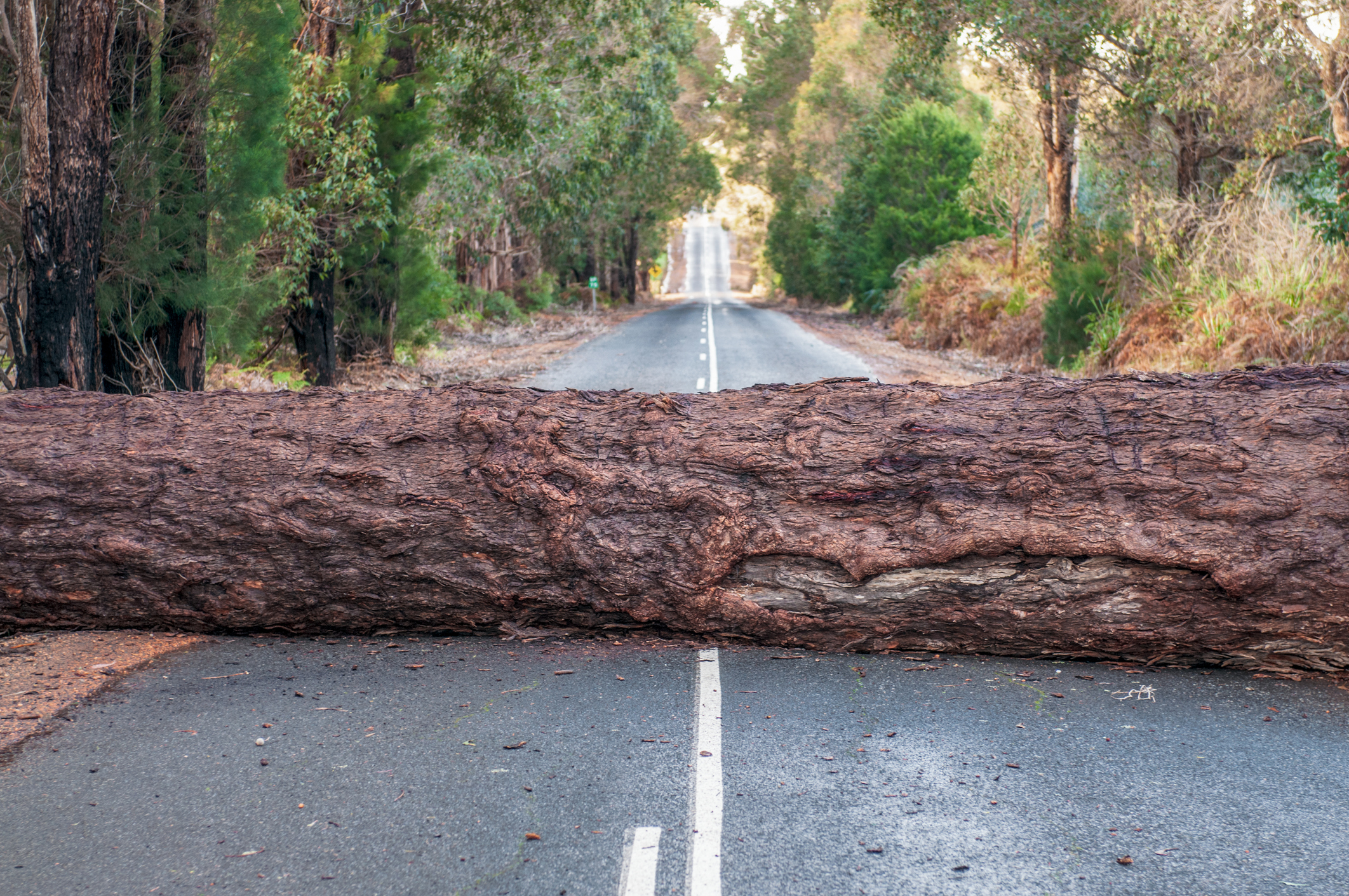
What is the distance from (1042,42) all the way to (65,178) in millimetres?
15364

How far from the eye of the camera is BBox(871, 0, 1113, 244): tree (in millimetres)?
16719

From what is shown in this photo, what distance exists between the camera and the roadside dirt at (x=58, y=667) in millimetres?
4320

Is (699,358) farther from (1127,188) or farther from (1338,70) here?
(1338,70)

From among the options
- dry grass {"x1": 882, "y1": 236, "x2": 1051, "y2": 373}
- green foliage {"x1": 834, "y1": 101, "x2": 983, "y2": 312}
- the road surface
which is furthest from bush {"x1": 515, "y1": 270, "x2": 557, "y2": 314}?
the road surface

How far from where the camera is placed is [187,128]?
890cm

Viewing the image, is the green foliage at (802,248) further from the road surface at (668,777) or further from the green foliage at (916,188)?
the road surface at (668,777)

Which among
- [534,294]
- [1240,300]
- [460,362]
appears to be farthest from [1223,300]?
[534,294]

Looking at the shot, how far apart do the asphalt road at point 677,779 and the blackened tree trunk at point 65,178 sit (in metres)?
3.77

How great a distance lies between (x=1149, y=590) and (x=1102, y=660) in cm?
44

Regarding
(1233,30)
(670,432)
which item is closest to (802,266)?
(1233,30)

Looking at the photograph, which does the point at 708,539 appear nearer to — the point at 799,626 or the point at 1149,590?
the point at 799,626

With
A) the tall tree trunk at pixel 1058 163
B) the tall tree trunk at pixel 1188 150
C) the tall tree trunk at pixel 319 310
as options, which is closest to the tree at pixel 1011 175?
the tall tree trunk at pixel 1058 163

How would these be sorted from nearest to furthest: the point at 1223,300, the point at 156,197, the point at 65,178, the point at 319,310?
1. the point at 65,178
2. the point at 156,197
3. the point at 1223,300
4. the point at 319,310

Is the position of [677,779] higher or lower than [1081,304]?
lower
